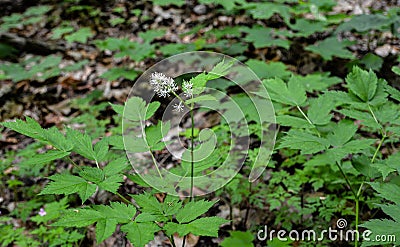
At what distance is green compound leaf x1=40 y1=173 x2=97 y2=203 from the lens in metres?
1.34

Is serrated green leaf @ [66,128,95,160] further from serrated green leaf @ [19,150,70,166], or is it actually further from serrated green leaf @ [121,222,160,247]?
serrated green leaf @ [121,222,160,247]

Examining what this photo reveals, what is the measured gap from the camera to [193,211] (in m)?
1.45

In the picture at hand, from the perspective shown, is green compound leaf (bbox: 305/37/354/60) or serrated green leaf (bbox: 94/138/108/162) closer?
serrated green leaf (bbox: 94/138/108/162)

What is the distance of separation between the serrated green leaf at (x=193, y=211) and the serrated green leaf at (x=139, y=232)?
0.13 m

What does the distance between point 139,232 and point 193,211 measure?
0.25 metres

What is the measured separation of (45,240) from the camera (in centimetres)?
237

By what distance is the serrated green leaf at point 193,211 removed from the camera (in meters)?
1.43

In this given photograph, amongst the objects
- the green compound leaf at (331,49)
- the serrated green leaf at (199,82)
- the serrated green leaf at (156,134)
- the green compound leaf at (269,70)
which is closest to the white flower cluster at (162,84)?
the serrated green leaf at (199,82)

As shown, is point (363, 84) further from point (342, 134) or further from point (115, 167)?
point (115, 167)

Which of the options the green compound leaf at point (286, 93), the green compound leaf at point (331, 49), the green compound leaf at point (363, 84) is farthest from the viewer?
the green compound leaf at point (331, 49)

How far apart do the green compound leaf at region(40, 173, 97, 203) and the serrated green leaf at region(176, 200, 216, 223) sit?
36 centimetres

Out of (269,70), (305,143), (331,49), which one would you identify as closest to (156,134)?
(305,143)

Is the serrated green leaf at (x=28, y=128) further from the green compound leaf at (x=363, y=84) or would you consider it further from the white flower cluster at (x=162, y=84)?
the green compound leaf at (x=363, y=84)

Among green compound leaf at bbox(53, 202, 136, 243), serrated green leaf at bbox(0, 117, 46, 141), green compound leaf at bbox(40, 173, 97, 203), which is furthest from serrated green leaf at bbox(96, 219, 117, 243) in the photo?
serrated green leaf at bbox(0, 117, 46, 141)
